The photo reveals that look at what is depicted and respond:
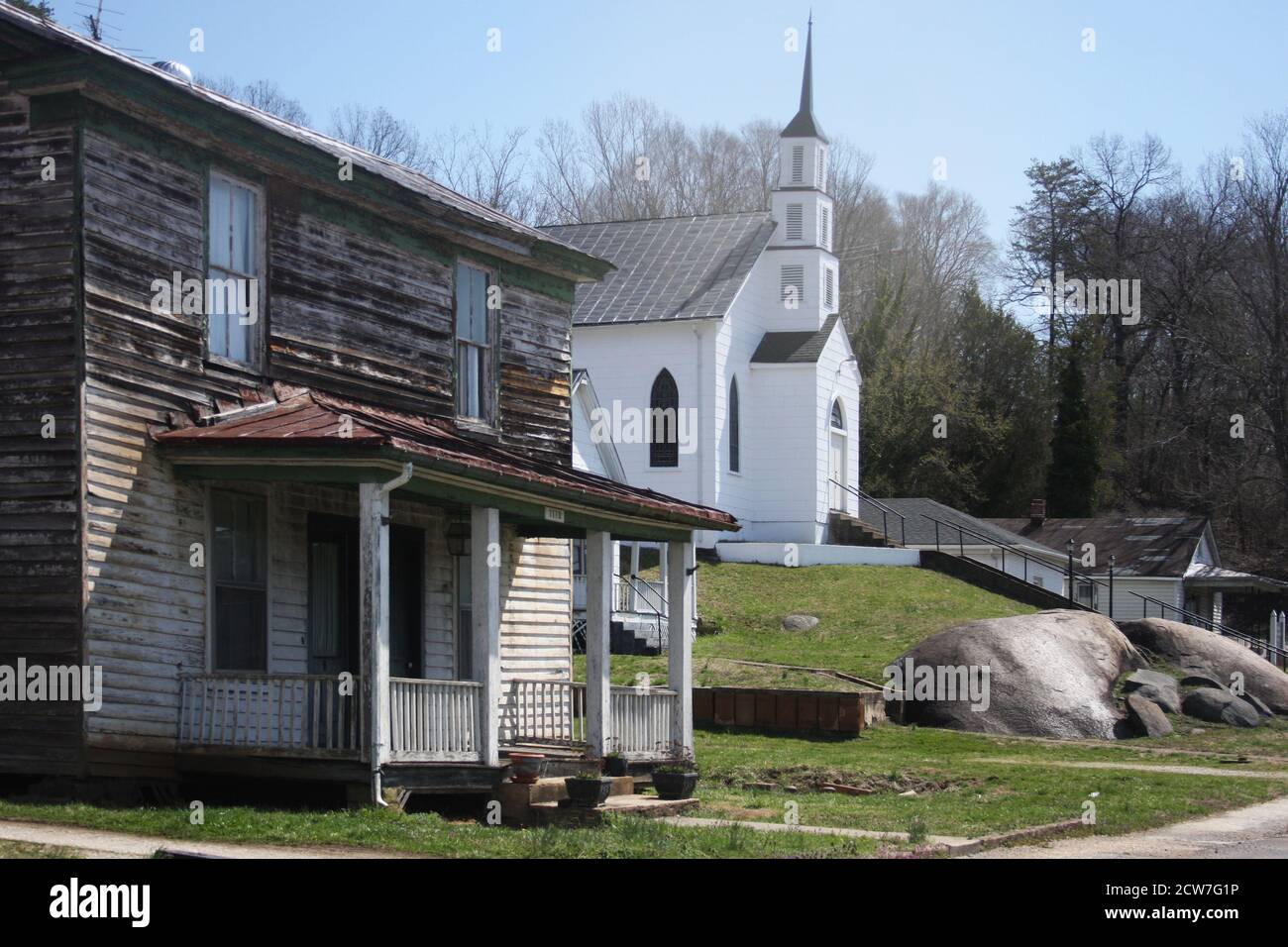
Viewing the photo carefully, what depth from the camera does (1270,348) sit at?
188 ft

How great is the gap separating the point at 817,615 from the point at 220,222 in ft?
74.3

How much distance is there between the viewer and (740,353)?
45750mm

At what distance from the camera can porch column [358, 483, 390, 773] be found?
15039 millimetres

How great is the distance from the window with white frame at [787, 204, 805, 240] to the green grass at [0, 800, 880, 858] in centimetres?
3472

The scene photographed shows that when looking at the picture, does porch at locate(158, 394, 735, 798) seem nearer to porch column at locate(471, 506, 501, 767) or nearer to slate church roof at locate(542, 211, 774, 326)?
porch column at locate(471, 506, 501, 767)

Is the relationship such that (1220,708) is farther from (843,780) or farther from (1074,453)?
(1074,453)

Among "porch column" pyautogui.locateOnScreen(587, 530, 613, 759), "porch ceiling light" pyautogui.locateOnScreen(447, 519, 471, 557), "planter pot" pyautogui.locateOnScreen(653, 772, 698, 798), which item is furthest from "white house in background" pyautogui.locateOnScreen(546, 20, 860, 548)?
"planter pot" pyautogui.locateOnScreen(653, 772, 698, 798)

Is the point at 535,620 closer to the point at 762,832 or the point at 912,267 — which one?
the point at 762,832

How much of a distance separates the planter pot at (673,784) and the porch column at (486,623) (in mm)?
2046

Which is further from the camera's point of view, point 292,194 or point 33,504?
point 292,194

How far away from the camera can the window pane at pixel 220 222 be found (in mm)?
17047

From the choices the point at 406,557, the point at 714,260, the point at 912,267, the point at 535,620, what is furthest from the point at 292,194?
the point at 912,267

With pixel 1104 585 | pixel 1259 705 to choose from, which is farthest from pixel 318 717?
pixel 1104 585

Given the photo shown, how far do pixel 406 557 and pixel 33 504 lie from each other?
5326 mm
